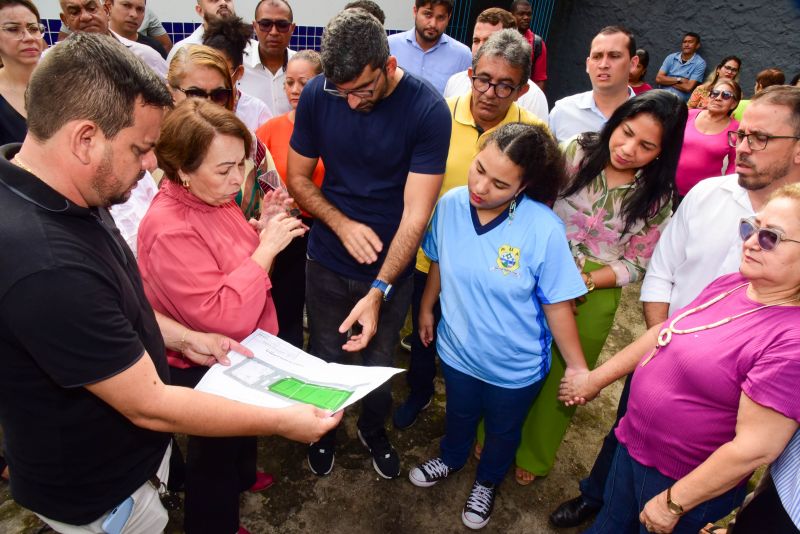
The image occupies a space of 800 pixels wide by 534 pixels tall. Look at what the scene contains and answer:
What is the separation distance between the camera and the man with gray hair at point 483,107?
9.04 ft

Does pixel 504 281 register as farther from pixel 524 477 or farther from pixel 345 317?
pixel 524 477

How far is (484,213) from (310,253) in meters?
1.00

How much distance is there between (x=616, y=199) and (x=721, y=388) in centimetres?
109

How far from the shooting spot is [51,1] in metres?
4.61

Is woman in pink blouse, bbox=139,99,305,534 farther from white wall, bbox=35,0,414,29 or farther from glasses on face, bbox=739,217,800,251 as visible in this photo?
white wall, bbox=35,0,414,29

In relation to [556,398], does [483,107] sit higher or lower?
higher

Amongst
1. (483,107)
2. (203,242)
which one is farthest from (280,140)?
(203,242)

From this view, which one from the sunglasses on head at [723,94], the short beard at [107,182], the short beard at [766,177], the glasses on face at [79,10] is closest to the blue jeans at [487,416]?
the short beard at [766,177]

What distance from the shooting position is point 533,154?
207cm

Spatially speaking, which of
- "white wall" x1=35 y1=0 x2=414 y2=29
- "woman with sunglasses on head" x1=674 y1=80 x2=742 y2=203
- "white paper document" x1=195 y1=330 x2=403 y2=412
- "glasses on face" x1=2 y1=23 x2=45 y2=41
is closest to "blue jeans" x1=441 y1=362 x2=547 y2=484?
"white paper document" x1=195 y1=330 x2=403 y2=412

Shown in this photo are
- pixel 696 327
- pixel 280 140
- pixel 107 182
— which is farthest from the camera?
pixel 280 140

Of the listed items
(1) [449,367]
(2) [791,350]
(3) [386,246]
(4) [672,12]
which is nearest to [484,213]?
(3) [386,246]

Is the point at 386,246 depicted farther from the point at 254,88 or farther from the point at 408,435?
the point at 254,88

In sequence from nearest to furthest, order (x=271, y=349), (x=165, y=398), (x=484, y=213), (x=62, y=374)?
(x=62, y=374), (x=165, y=398), (x=271, y=349), (x=484, y=213)
